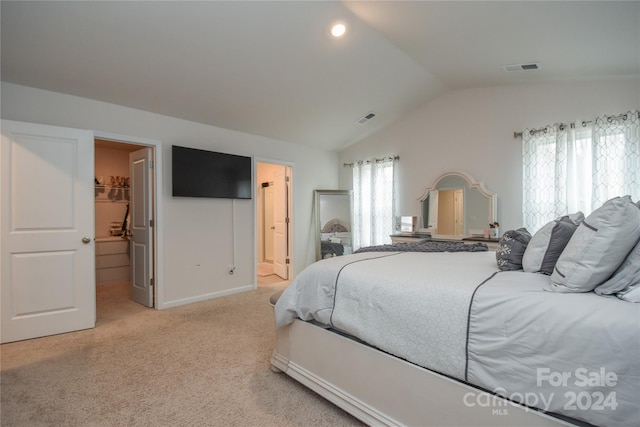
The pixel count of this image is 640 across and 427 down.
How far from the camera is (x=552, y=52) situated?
2.85 meters

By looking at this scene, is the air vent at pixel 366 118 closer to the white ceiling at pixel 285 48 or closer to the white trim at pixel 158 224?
the white ceiling at pixel 285 48

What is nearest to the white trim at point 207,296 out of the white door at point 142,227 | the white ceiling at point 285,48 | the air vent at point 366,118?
the white door at point 142,227

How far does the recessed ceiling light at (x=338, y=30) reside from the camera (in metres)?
2.81

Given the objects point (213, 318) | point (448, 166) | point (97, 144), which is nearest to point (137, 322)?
point (213, 318)

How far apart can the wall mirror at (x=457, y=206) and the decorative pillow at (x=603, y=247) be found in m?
2.93

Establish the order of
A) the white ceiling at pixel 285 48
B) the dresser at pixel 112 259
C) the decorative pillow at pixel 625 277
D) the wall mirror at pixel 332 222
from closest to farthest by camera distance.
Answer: the decorative pillow at pixel 625 277 < the white ceiling at pixel 285 48 < the dresser at pixel 112 259 < the wall mirror at pixel 332 222

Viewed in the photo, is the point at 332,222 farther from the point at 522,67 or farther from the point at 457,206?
the point at 522,67

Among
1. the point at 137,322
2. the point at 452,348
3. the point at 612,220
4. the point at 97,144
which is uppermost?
the point at 97,144

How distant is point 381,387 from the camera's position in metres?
1.55

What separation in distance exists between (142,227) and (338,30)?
10.3ft

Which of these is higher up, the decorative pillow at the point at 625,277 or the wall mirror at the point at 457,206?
the wall mirror at the point at 457,206

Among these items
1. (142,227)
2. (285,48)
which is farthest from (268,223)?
(285,48)

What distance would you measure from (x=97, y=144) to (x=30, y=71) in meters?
2.88

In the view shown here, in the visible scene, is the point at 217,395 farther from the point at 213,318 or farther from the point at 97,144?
the point at 97,144
